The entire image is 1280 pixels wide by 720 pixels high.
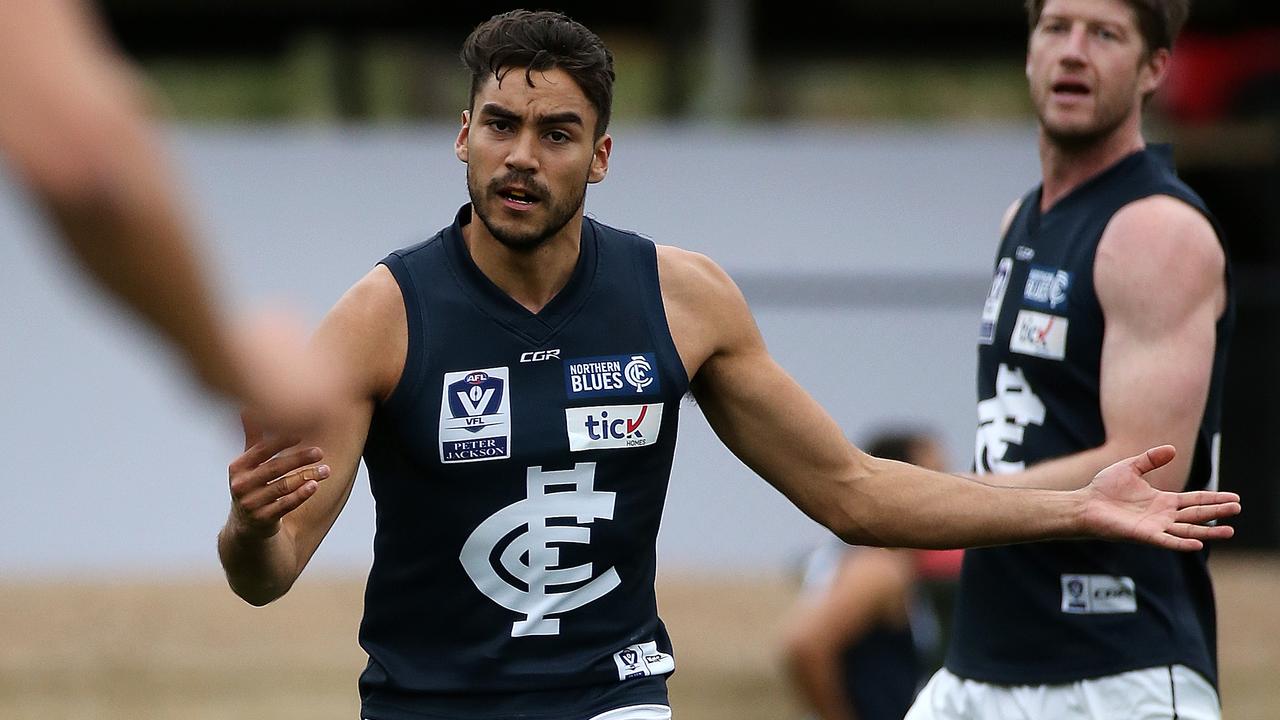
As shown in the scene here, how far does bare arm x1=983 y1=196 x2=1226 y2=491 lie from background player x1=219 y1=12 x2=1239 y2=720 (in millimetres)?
258

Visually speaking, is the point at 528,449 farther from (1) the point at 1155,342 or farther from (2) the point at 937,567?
Result: (2) the point at 937,567

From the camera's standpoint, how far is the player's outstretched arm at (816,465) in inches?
141

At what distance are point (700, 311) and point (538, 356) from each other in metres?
0.38

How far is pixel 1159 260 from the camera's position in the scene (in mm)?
3824

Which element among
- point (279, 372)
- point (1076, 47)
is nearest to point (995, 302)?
point (1076, 47)

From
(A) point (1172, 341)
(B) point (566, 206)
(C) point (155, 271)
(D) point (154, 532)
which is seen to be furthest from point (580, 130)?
(D) point (154, 532)

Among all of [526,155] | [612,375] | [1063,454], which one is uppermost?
[526,155]

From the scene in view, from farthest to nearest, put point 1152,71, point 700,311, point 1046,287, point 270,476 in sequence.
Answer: point 1152,71 → point 1046,287 → point 700,311 → point 270,476

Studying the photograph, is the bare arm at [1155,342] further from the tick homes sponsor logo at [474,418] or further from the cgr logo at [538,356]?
the tick homes sponsor logo at [474,418]

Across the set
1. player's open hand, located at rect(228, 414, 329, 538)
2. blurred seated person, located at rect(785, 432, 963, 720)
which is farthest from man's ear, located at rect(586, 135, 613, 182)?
blurred seated person, located at rect(785, 432, 963, 720)

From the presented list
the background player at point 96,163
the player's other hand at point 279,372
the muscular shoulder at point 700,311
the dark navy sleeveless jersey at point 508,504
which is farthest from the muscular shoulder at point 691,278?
the background player at point 96,163

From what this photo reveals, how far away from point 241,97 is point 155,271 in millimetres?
10798

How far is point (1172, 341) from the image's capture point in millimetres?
3770

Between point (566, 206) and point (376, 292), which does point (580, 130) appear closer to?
point (566, 206)
